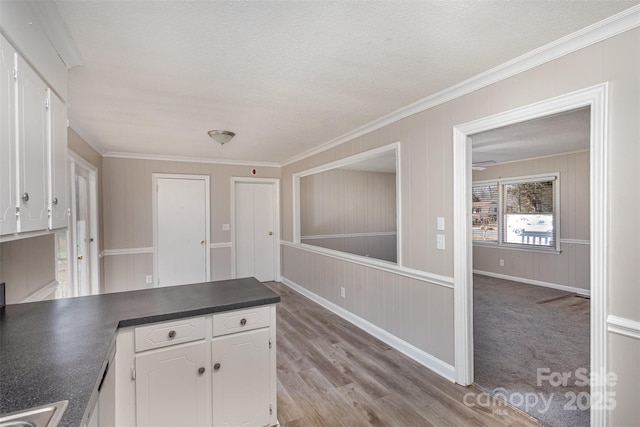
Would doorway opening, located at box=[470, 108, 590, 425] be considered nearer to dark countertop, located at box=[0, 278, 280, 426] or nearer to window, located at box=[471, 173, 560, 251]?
window, located at box=[471, 173, 560, 251]

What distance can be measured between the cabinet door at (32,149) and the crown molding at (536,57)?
8.34 ft

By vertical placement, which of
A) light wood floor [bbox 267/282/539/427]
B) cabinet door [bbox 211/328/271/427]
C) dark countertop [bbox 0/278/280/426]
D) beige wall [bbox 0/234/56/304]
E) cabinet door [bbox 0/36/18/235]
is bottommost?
light wood floor [bbox 267/282/539/427]

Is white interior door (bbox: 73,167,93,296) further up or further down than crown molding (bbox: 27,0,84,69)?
further down

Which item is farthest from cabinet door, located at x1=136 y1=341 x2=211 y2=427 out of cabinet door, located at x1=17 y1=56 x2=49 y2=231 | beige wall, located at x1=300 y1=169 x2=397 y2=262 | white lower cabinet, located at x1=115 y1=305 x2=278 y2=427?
beige wall, located at x1=300 y1=169 x2=397 y2=262

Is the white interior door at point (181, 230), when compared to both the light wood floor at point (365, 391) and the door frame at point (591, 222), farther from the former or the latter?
the door frame at point (591, 222)

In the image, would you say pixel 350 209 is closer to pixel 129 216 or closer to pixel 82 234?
pixel 129 216

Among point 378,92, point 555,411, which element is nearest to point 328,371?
point 555,411

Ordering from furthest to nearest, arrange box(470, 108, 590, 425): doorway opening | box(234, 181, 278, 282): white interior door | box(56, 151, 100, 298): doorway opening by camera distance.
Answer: box(234, 181, 278, 282): white interior door
box(56, 151, 100, 298): doorway opening
box(470, 108, 590, 425): doorway opening

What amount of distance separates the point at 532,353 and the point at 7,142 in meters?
4.07

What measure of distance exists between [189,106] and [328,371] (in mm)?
2657

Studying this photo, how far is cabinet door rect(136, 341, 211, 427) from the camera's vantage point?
5.13 ft

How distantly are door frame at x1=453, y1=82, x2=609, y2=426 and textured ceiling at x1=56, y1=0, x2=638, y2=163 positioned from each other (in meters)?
0.37

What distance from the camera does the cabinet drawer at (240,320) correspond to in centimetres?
173

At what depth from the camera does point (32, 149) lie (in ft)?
4.33
